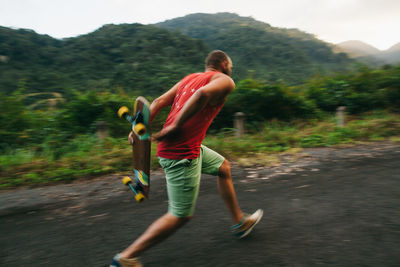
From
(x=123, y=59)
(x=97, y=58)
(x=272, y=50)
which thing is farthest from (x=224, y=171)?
(x=272, y=50)

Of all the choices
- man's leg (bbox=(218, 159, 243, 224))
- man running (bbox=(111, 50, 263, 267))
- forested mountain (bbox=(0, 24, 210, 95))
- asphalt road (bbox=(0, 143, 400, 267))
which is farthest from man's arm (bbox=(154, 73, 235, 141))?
forested mountain (bbox=(0, 24, 210, 95))

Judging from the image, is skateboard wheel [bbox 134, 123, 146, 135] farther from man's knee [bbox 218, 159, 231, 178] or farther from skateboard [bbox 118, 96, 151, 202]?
man's knee [bbox 218, 159, 231, 178]

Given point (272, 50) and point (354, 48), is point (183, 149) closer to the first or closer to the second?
point (272, 50)

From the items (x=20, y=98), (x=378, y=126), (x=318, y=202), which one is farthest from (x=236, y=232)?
(x=20, y=98)

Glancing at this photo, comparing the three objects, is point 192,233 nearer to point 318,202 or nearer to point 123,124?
point 318,202

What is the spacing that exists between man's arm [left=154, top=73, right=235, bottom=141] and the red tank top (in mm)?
59

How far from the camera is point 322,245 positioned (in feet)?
7.59

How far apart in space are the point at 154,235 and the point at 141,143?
0.65 meters

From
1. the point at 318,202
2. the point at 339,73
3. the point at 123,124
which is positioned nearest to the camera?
the point at 318,202

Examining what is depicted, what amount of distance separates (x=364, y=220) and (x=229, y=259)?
146 cm

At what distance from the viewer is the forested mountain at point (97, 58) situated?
20.4 m

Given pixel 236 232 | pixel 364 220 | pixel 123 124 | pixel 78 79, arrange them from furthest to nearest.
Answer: pixel 78 79
pixel 123 124
pixel 364 220
pixel 236 232

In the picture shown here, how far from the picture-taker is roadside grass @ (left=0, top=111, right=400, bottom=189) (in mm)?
4629

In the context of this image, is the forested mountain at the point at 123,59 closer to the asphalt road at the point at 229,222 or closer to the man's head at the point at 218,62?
the asphalt road at the point at 229,222
